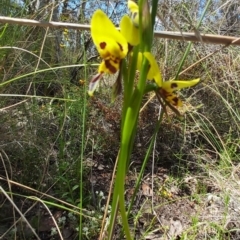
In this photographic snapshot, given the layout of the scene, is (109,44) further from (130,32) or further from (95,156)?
(95,156)

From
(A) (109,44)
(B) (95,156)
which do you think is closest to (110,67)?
(A) (109,44)

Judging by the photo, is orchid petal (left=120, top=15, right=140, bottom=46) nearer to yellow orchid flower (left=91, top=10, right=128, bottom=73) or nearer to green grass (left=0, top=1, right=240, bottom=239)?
yellow orchid flower (left=91, top=10, right=128, bottom=73)

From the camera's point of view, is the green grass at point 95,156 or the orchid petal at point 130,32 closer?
the orchid petal at point 130,32

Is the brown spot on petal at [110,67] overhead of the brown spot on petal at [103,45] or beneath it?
beneath

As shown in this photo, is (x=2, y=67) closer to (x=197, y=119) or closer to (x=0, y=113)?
(x=0, y=113)

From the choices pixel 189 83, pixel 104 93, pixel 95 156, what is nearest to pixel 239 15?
pixel 104 93

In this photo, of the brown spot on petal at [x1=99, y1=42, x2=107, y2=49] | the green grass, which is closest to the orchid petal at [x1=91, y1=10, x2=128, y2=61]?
the brown spot on petal at [x1=99, y1=42, x2=107, y2=49]

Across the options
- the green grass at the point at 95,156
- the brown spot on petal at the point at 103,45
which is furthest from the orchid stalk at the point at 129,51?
the green grass at the point at 95,156

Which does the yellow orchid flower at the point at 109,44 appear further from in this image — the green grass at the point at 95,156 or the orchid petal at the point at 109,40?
the green grass at the point at 95,156
